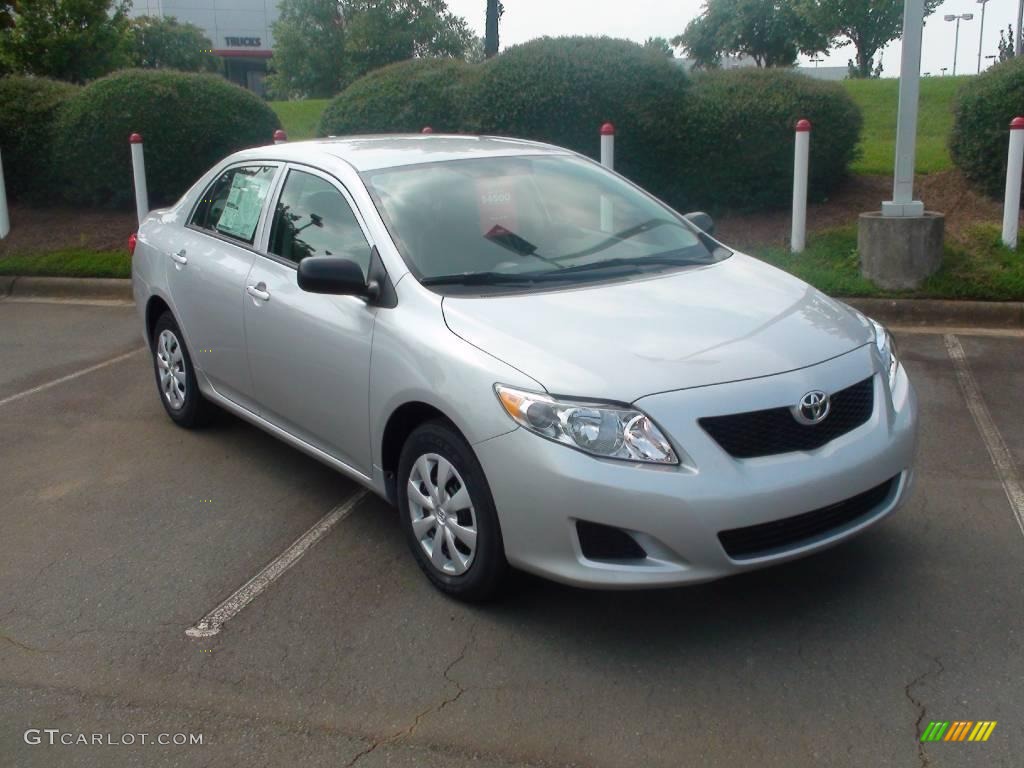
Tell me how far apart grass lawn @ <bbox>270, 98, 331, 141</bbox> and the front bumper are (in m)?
17.0

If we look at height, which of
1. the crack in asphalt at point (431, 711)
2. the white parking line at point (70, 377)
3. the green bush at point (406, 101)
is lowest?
the crack in asphalt at point (431, 711)

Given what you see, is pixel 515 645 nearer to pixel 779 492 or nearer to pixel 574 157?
pixel 779 492

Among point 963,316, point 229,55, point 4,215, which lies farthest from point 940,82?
point 229,55

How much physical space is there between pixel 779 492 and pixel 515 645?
1.08 m

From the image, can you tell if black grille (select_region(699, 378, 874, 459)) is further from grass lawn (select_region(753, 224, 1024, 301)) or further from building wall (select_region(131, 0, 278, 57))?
building wall (select_region(131, 0, 278, 57))

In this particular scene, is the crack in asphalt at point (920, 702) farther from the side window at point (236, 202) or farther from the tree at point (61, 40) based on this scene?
the tree at point (61, 40)

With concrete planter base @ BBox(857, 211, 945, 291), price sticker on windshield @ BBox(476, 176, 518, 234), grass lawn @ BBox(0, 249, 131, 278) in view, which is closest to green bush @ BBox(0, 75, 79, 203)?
grass lawn @ BBox(0, 249, 131, 278)

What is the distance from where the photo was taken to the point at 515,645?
404 centimetres

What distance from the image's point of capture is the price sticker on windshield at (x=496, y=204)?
4.98m

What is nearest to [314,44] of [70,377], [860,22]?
[860,22]

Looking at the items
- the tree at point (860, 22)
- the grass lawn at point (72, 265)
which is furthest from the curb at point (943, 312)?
the tree at point (860, 22)

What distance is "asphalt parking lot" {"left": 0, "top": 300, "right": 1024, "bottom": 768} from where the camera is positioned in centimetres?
347

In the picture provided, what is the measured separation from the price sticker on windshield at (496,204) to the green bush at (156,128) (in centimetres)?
871

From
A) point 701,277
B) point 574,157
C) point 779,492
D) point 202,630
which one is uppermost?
point 574,157
